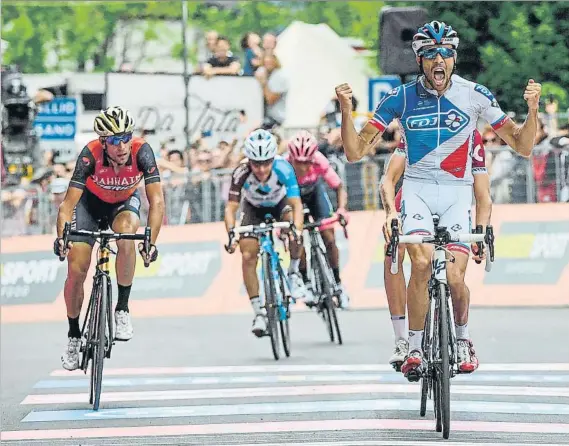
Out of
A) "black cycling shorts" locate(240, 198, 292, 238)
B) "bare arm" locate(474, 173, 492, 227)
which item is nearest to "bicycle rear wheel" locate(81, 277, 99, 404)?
"bare arm" locate(474, 173, 492, 227)

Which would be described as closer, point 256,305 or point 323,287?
point 256,305

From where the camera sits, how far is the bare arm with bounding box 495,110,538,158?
911 centimetres

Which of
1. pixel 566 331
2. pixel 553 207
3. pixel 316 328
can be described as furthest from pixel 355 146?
pixel 553 207

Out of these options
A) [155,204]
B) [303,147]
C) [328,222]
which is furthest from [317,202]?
[155,204]

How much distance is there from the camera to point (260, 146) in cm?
1316

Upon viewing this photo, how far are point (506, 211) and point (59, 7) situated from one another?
37852 millimetres

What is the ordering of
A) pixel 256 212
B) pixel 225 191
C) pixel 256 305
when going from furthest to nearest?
1. pixel 225 191
2. pixel 256 212
3. pixel 256 305

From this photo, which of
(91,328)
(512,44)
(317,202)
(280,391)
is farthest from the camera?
(512,44)

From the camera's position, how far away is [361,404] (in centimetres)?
1054

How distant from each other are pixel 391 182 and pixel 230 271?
32.1 feet

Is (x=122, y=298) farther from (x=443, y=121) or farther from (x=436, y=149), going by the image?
(x=443, y=121)

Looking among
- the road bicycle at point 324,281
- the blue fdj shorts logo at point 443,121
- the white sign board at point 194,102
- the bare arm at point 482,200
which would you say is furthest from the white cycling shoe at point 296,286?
the white sign board at point 194,102

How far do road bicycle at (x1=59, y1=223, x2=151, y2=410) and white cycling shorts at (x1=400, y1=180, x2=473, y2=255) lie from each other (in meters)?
2.03

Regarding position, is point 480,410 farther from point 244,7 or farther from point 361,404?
point 244,7
